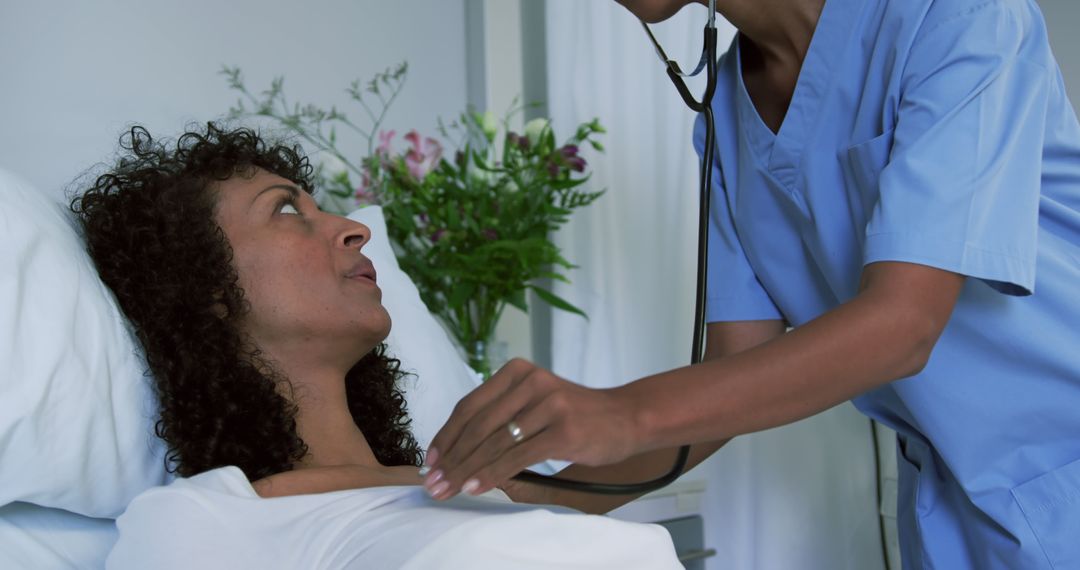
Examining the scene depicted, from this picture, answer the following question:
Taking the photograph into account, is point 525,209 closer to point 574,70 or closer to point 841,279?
point 574,70

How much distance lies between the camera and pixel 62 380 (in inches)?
38.5

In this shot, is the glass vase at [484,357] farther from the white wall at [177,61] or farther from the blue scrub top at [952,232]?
the blue scrub top at [952,232]

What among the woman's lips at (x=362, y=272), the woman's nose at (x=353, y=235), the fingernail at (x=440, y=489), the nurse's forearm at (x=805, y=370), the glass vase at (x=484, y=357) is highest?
the woman's nose at (x=353, y=235)

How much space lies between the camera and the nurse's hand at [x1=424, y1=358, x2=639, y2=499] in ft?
2.02

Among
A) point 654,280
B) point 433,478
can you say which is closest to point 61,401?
point 433,478

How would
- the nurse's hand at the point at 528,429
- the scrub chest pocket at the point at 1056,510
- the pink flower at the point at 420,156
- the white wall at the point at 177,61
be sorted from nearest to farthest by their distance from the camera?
the nurse's hand at the point at 528,429 < the scrub chest pocket at the point at 1056,510 < the white wall at the point at 177,61 < the pink flower at the point at 420,156

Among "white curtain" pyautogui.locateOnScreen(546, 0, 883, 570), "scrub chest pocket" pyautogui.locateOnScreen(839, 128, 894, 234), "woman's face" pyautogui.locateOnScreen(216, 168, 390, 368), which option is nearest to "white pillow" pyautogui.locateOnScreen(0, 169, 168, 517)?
"woman's face" pyautogui.locateOnScreen(216, 168, 390, 368)

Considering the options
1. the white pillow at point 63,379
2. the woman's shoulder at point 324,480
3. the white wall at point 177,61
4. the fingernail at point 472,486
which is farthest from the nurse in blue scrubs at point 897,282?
the white wall at point 177,61

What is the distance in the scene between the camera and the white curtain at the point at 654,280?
6.59 ft

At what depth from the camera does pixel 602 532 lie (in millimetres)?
769

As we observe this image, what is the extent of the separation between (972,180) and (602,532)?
405mm

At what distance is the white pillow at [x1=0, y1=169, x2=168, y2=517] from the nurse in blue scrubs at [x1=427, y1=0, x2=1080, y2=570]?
0.50 metres

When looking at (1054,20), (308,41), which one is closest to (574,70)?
(308,41)

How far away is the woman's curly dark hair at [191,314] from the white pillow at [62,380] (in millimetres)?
35
